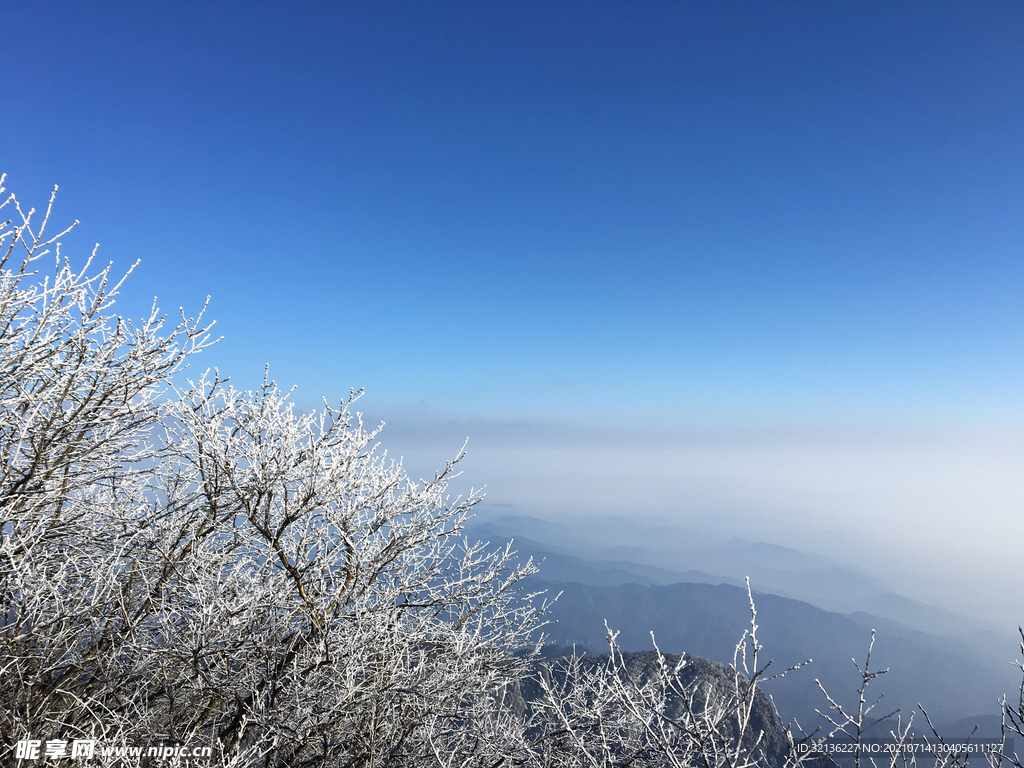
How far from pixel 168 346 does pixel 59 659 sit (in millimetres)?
3596

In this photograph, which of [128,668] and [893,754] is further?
[128,668]

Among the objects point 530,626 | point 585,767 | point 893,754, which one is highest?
point 893,754

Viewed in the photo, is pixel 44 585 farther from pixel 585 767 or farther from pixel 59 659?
pixel 585 767

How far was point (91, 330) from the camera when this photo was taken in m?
5.08

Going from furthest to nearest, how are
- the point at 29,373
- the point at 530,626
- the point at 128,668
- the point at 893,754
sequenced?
the point at 530,626
the point at 128,668
the point at 29,373
the point at 893,754

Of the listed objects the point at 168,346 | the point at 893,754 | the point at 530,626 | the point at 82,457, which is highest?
the point at 168,346

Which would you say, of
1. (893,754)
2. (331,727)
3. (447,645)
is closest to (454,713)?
(447,645)

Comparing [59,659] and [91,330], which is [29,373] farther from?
[59,659]

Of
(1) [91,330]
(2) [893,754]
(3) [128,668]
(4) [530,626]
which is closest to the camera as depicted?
(2) [893,754]

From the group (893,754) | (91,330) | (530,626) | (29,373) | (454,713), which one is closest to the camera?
(893,754)

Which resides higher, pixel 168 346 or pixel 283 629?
pixel 168 346

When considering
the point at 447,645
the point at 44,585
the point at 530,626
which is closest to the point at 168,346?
the point at 44,585

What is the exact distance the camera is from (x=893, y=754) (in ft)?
11.7

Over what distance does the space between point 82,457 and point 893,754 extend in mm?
7750
